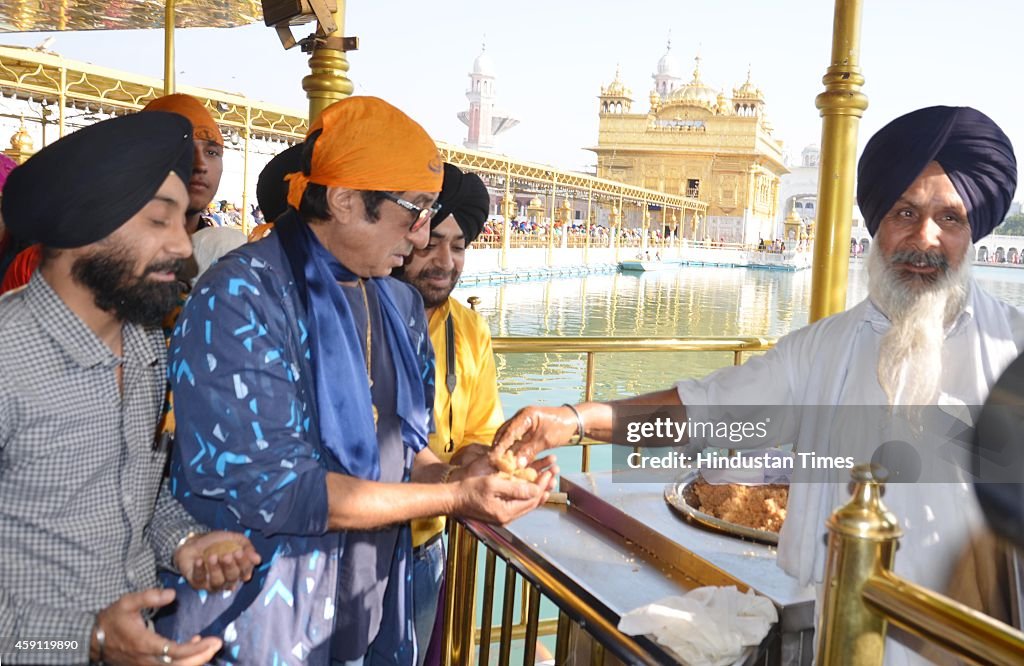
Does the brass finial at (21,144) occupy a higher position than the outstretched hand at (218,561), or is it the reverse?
the brass finial at (21,144)

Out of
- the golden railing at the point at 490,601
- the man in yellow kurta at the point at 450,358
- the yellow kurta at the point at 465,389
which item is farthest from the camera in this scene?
the yellow kurta at the point at 465,389

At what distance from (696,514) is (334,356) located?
3.50ft

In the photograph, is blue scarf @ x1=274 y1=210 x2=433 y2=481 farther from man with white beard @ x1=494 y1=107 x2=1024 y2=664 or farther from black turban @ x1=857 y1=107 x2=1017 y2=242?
black turban @ x1=857 y1=107 x2=1017 y2=242

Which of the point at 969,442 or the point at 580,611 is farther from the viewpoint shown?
the point at 580,611

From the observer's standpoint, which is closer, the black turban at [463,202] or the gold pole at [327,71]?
the black turban at [463,202]

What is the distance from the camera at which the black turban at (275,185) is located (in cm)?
235

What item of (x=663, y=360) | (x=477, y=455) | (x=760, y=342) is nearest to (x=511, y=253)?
(x=663, y=360)

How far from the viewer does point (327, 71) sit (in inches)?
132

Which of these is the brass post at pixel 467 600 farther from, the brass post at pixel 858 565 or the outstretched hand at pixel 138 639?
the brass post at pixel 858 565

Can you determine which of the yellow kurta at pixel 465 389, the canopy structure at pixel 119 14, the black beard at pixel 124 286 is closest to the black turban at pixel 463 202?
the yellow kurta at pixel 465 389

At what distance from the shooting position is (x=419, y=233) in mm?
1704

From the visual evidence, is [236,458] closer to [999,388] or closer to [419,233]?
[419,233]

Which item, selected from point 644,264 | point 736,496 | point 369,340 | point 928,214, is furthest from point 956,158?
point 644,264

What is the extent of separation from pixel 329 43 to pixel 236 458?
248 cm
